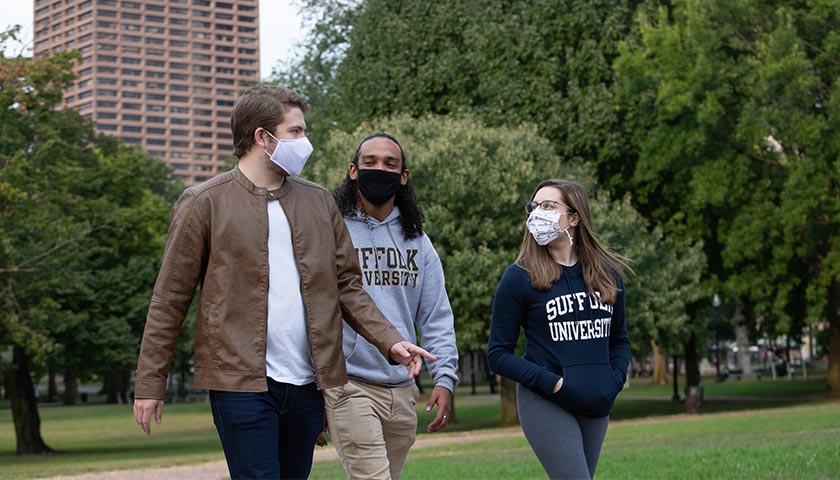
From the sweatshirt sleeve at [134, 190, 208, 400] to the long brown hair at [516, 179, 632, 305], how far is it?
1.95 m

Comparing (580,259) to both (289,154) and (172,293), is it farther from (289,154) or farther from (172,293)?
(172,293)

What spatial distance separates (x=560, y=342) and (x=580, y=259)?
52cm

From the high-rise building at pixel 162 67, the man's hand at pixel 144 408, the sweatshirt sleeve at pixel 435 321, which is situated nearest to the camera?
the man's hand at pixel 144 408

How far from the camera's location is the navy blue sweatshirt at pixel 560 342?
565 centimetres

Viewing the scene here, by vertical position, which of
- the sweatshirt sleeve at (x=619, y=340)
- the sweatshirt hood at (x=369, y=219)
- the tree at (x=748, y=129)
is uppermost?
the tree at (x=748, y=129)

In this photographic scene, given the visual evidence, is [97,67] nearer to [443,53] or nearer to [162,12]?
[162,12]

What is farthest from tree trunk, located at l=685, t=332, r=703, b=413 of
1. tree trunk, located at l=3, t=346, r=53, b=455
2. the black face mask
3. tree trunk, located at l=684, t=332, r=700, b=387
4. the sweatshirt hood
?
the black face mask

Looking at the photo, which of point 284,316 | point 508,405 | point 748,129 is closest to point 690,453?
point 284,316

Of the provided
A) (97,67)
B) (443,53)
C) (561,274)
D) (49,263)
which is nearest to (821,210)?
(443,53)

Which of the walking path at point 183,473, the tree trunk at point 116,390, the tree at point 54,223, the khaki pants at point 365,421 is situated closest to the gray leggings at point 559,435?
the khaki pants at point 365,421

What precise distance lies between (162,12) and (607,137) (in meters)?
166

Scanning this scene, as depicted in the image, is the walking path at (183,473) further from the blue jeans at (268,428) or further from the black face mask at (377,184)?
the blue jeans at (268,428)

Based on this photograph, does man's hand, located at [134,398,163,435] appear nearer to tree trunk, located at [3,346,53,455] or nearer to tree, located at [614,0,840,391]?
tree, located at [614,0,840,391]

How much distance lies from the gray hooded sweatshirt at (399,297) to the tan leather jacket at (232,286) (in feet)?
3.08
